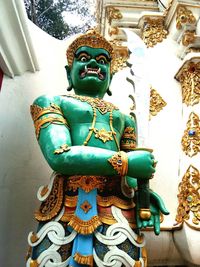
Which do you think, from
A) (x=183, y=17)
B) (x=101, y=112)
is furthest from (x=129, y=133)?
(x=183, y=17)

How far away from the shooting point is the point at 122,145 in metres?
1.79

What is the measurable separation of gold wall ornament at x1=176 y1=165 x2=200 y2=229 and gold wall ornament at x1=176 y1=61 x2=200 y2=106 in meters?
0.46

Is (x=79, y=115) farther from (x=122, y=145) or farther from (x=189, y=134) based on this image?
(x=189, y=134)

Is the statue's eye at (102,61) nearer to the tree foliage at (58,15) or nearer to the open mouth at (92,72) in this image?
the open mouth at (92,72)

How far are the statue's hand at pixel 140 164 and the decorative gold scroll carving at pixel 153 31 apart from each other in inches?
56.6

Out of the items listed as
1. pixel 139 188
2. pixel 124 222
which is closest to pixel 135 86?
pixel 139 188

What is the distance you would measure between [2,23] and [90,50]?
49 centimetres

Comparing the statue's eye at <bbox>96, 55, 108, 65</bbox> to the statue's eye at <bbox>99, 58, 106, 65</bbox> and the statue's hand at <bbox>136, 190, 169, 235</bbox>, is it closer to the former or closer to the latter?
the statue's eye at <bbox>99, 58, 106, 65</bbox>

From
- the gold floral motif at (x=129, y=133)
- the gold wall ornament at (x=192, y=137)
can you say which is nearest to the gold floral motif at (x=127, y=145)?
the gold floral motif at (x=129, y=133)

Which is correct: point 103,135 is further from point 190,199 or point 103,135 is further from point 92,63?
point 190,199

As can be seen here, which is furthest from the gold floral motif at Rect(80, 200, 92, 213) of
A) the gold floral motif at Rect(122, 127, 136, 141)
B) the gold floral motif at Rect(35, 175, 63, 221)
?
the gold floral motif at Rect(122, 127, 136, 141)

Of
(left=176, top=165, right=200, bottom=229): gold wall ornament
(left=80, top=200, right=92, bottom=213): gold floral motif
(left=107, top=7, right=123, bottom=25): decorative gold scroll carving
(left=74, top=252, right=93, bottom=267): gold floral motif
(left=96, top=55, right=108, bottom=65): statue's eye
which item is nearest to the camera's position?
(left=74, top=252, right=93, bottom=267): gold floral motif

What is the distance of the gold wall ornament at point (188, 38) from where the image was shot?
2.36 m

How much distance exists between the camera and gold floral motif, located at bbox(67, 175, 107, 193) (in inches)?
58.4
